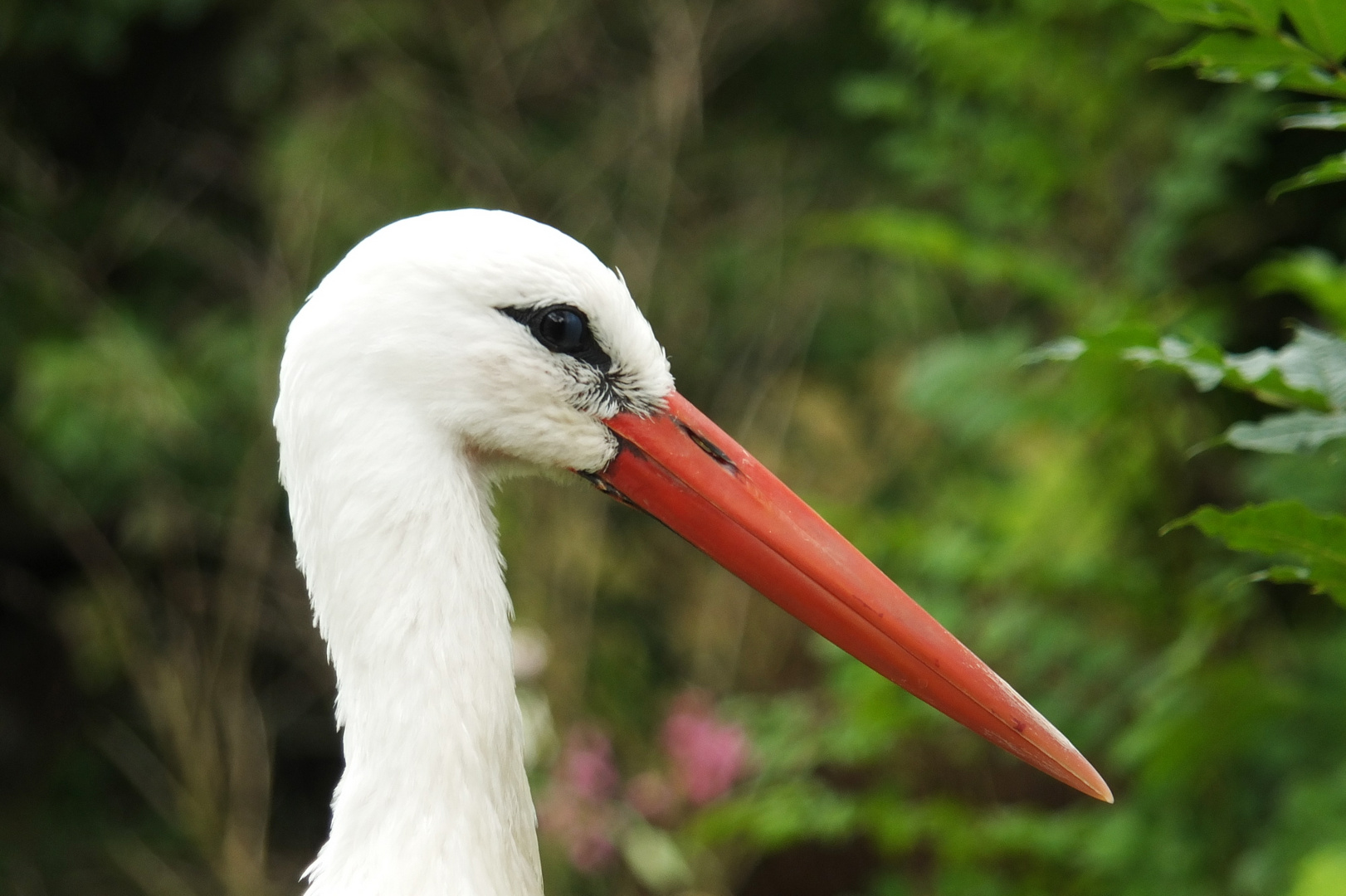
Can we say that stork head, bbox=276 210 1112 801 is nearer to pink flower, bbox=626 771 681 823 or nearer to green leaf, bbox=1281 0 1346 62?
green leaf, bbox=1281 0 1346 62

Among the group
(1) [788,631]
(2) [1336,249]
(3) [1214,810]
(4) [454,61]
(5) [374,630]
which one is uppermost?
(5) [374,630]

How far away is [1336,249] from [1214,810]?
1.51m

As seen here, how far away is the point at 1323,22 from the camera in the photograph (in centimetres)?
124

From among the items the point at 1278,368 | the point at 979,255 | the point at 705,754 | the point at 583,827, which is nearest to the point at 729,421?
the point at 705,754

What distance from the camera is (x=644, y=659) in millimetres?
5102

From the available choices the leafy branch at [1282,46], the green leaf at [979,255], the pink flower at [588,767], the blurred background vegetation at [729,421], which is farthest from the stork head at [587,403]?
the pink flower at [588,767]

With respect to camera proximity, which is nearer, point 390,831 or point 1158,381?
point 390,831

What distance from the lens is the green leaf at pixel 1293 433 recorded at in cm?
127

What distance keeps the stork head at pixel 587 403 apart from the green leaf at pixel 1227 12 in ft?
2.32

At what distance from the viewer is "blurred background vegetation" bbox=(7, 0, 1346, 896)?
9.20 ft

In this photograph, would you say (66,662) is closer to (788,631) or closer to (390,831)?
(788,631)

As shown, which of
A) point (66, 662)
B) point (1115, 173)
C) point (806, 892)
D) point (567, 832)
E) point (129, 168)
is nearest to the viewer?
point (1115, 173)

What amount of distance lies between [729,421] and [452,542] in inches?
149

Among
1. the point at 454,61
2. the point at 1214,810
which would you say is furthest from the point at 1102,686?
the point at 454,61
